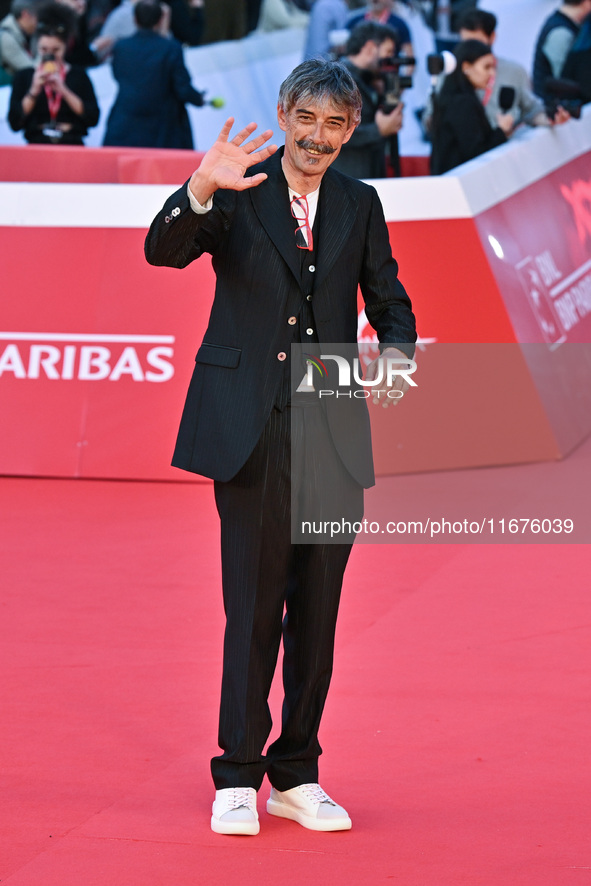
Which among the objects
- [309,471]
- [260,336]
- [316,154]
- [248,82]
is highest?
[248,82]

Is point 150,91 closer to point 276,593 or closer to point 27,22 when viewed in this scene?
point 27,22

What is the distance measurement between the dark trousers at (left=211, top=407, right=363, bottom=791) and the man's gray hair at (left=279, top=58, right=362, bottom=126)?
722 mm

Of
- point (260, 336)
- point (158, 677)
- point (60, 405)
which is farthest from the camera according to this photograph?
point (60, 405)

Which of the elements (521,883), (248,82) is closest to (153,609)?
(521,883)

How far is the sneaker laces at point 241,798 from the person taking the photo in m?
3.14

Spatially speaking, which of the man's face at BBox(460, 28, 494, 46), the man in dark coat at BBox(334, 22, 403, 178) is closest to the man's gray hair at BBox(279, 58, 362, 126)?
the man in dark coat at BBox(334, 22, 403, 178)

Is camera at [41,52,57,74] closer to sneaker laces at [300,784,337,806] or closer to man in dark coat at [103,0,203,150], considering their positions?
man in dark coat at [103,0,203,150]

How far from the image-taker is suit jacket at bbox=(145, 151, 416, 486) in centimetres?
309

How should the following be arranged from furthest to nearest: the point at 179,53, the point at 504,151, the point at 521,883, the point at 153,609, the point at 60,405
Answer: the point at 179,53
the point at 504,151
the point at 60,405
the point at 153,609
the point at 521,883

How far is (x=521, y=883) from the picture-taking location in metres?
2.90

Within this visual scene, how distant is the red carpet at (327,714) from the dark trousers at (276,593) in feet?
0.69

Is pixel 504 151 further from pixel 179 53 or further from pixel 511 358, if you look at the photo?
pixel 179 53

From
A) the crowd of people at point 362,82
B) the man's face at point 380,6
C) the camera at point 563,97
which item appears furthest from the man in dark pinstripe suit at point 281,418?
the man's face at point 380,6

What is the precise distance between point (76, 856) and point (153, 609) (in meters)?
2.05
